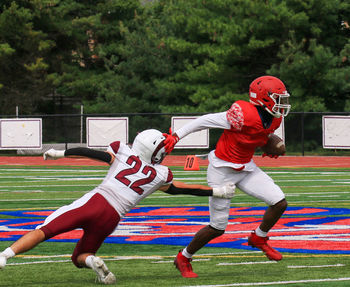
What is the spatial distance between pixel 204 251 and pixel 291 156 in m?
20.6

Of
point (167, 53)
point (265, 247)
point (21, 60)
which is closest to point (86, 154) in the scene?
point (265, 247)

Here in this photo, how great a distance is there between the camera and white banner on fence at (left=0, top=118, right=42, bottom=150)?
28609mm

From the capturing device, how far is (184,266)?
7.05 metres

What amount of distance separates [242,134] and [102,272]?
6.40ft

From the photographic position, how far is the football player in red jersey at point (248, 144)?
7.36m

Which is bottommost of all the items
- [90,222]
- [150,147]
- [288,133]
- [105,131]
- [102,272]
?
[288,133]

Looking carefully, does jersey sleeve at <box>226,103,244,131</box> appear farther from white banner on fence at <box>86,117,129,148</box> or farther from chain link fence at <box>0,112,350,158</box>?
white banner on fence at <box>86,117,129,148</box>

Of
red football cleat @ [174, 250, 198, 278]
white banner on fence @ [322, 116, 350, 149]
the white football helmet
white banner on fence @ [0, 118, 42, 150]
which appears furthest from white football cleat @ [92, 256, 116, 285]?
white banner on fence @ [0, 118, 42, 150]

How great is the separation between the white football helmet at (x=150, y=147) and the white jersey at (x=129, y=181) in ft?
0.16

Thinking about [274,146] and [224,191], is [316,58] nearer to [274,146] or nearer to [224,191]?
[274,146]

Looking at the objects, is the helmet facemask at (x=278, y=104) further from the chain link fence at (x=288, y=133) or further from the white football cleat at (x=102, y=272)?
the chain link fence at (x=288, y=133)

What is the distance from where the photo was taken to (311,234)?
9.48 m

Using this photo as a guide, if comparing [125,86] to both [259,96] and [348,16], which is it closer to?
[348,16]

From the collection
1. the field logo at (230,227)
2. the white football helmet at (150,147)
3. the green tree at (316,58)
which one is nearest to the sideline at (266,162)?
the green tree at (316,58)
